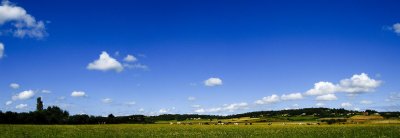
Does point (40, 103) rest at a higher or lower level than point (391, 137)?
higher

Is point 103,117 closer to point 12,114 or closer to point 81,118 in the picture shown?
point 81,118

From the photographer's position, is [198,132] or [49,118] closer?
[198,132]

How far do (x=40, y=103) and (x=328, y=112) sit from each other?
122357 mm

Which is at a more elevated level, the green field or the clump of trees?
the clump of trees

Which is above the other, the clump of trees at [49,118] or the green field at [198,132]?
the clump of trees at [49,118]

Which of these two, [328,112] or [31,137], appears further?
[328,112]

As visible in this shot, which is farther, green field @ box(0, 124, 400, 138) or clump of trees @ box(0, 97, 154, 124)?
clump of trees @ box(0, 97, 154, 124)

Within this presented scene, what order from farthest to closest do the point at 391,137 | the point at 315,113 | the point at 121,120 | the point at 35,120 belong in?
1. the point at 315,113
2. the point at 121,120
3. the point at 35,120
4. the point at 391,137

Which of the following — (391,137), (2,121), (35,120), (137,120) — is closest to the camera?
(391,137)

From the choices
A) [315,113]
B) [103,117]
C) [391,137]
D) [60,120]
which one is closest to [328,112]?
[315,113]

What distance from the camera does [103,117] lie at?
119 m

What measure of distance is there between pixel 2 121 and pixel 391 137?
3543 inches

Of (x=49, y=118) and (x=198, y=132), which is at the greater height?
(x=49, y=118)

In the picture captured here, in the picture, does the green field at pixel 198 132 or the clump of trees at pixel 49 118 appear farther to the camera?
the clump of trees at pixel 49 118
